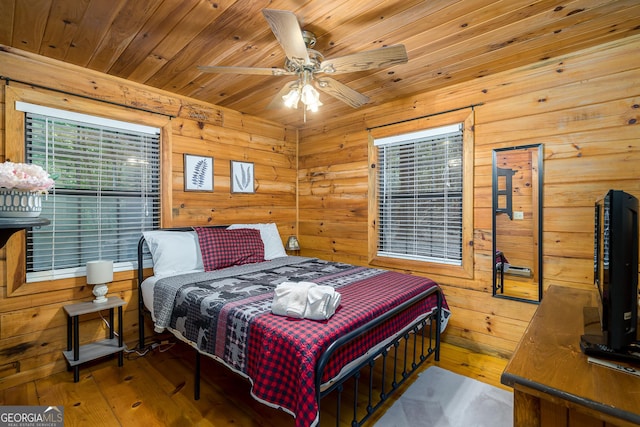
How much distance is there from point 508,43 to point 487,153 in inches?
34.3

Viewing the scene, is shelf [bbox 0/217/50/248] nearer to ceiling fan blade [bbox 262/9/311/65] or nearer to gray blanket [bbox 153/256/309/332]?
gray blanket [bbox 153/256/309/332]

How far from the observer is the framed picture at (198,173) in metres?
3.12

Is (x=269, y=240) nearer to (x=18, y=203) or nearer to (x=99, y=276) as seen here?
(x=99, y=276)

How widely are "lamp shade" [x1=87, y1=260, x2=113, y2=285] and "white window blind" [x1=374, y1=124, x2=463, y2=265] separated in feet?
8.65

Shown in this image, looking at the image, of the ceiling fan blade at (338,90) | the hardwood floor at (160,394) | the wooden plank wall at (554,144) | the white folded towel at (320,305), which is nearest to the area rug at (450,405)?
the hardwood floor at (160,394)

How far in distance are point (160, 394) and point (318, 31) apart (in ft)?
8.80

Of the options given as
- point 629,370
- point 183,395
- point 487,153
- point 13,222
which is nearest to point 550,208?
point 487,153

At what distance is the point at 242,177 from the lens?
11.8ft

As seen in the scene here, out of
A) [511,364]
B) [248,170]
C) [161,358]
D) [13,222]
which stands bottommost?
[161,358]

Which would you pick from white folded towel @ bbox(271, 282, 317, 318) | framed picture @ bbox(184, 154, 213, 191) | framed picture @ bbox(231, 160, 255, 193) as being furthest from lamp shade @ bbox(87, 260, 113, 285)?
white folded towel @ bbox(271, 282, 317, 318)

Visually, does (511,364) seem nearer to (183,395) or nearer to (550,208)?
(550,208)

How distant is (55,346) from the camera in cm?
234

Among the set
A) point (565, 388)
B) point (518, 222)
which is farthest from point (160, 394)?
point (518, 222)

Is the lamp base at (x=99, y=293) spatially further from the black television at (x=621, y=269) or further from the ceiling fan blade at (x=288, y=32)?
the black television at (x=621, y=269)
